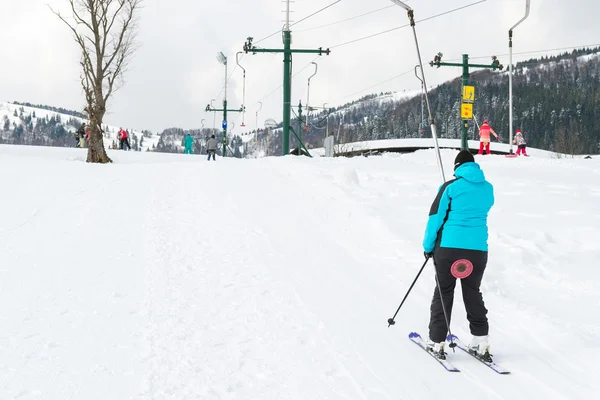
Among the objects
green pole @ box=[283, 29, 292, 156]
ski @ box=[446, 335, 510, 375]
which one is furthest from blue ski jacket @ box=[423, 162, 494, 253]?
green pole @ box=[283, 29, 292, 156]

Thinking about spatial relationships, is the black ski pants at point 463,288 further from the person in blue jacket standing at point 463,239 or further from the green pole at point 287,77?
the green pole at point 287,77

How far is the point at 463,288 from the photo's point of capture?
5.06 meters

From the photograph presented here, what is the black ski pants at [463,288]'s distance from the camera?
4.96m

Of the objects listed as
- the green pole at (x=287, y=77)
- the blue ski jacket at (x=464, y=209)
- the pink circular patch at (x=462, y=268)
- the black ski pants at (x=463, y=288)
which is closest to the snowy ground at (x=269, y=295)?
the black ski pants at (x=463, y=288)

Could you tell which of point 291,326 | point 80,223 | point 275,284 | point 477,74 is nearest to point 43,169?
point 80,223

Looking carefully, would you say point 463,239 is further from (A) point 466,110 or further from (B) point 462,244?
(A) point 466,110

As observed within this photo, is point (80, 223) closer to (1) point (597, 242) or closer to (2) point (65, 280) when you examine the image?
(2) point (65, 280)

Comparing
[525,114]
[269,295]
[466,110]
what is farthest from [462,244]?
[525,114]

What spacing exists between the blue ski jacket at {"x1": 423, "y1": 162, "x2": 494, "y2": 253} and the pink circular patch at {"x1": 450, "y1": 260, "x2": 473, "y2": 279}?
5.7 inches

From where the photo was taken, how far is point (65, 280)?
6645 mm

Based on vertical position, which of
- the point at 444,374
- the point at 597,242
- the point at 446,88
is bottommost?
the point at 444,374

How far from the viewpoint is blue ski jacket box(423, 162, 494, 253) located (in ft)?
16.2

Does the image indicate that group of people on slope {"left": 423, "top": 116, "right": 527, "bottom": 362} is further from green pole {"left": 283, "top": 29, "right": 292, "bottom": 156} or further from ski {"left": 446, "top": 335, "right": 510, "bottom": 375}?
green pole {"left": 283, "top": 29, "right": 292, "bottom": 156}

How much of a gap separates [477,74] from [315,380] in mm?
181563
